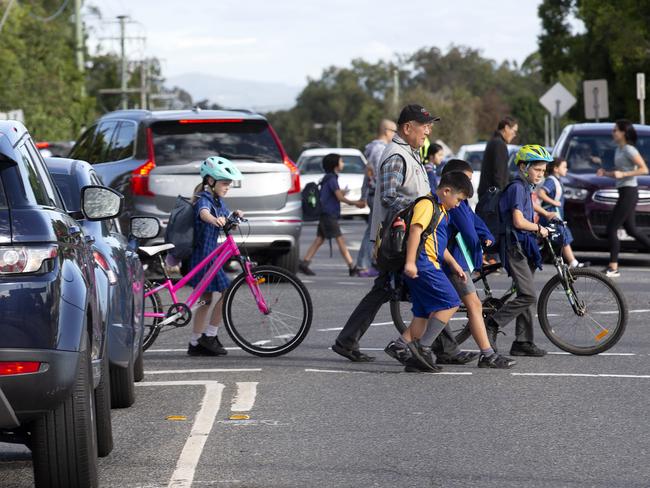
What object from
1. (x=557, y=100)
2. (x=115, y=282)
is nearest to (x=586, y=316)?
(x=115, y=282)

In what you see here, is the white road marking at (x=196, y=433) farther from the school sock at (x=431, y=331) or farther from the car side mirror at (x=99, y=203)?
the school sock at (x=431, y=331)

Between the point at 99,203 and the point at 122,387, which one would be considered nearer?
the point at 99,203

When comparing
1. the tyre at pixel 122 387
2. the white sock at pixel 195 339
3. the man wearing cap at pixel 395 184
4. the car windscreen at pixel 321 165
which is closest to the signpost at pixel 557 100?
the car windscreen at pixel 321 165

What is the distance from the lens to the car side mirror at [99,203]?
289 inches

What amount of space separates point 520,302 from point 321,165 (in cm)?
2464

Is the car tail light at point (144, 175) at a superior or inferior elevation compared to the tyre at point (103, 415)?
superior

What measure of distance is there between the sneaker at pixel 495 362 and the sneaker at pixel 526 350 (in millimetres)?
679

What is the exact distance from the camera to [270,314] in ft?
38.3

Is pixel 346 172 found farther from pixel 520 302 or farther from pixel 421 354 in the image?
pixel 421 354

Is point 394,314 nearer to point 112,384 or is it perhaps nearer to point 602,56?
point 112,384

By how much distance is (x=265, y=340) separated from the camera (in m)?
11.7

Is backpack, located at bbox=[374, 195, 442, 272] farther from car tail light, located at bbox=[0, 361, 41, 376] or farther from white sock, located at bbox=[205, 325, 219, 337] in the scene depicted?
car tail light, located at bbox=[0, 361, 41, 376]

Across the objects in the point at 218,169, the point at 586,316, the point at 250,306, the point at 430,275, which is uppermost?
the point at 218,169

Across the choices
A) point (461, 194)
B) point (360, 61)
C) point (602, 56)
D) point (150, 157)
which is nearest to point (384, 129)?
point (150, 157)
